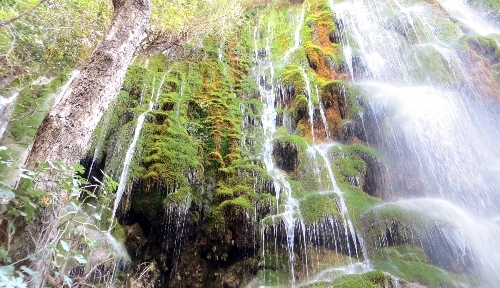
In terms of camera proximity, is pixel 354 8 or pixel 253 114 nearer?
pixel 253 114

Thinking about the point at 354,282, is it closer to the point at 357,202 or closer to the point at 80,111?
the point at 357,202

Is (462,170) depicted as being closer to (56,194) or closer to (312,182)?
(312,182)

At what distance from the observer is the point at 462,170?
10.2 meters

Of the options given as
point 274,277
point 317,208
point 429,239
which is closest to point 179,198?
point 274,277

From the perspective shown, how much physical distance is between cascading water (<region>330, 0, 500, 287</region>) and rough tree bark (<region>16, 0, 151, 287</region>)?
297 inches

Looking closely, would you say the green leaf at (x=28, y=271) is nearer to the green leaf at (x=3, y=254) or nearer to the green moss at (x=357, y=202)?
the green leaf at (x=3, y=254)

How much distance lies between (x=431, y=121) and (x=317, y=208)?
577 centimetres

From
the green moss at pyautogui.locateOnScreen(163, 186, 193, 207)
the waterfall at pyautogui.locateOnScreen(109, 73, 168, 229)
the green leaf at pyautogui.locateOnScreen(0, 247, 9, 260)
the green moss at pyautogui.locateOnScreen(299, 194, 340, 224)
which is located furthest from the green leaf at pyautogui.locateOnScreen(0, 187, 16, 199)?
the green moss at pyautogui.locateOnScreen(299, 194, 340, 224)

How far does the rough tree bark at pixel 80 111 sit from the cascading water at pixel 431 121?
7534mm

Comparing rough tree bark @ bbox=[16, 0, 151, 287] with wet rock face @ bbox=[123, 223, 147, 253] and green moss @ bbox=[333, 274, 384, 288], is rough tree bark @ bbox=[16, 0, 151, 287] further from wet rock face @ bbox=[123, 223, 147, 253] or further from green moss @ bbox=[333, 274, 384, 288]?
green moss @ bbox=[333, 274, 384, 288]

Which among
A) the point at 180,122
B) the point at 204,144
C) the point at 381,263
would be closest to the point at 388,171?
the point at 381,263

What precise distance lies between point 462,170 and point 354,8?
9524 millimetres

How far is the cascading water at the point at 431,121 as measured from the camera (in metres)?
9.40

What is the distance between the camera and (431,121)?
10.9m
